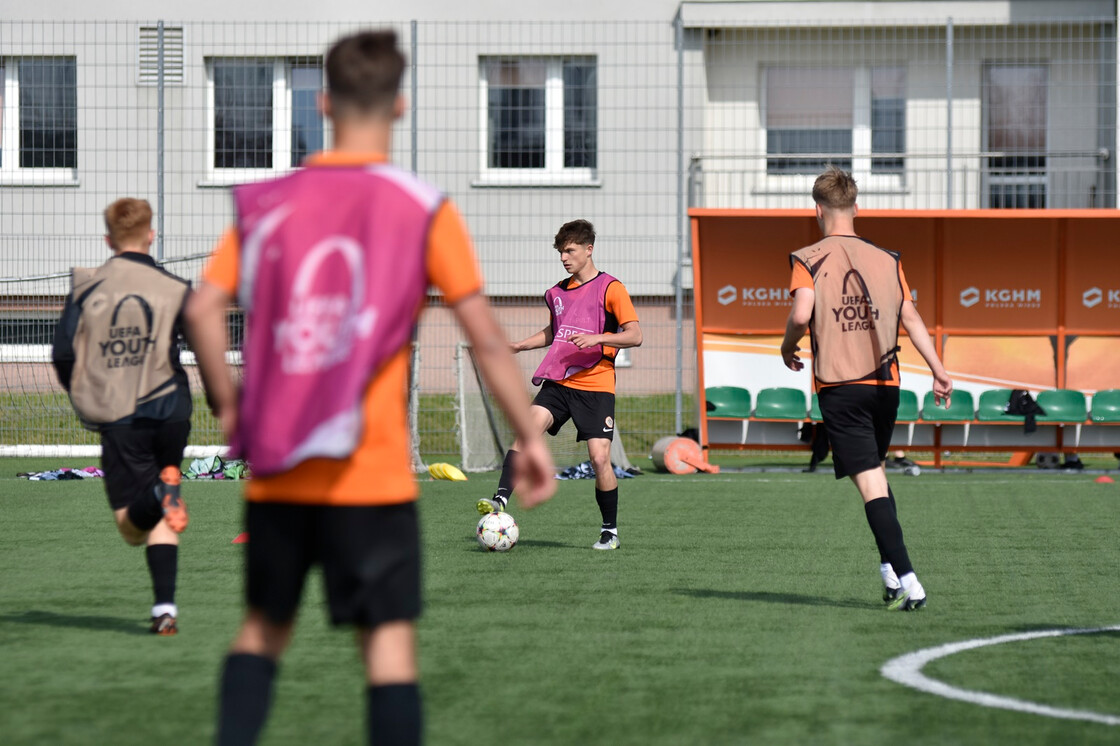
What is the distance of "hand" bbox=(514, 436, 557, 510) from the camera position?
300 cm

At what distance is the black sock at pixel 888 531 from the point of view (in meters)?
6.20

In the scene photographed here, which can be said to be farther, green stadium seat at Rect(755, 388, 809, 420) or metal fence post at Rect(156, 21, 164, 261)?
metal fence post at Rect(156, 21, 164, 261)

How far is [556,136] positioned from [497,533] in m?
11.2

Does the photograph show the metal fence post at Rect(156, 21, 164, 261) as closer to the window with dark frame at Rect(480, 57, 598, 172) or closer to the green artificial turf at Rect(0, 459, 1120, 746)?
the window with dark frame at Rect(480, 57, 598, 172)

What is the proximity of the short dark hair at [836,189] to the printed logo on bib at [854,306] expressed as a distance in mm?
336

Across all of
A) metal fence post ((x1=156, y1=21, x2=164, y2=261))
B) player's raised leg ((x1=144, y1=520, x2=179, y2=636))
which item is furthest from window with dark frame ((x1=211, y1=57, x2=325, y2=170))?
player's raised leg ((x1=144, y1=520, x2=179, y2=636))

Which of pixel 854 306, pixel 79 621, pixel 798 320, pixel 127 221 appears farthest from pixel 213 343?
pixel 854 306

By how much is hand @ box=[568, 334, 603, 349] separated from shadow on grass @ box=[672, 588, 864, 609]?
68.7 inches

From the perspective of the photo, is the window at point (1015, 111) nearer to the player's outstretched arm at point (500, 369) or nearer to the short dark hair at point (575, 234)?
the short dark hair at point (575, 234)

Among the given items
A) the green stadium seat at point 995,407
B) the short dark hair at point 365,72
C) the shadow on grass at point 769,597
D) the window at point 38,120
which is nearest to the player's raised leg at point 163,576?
the shadow on grass at point 769,597

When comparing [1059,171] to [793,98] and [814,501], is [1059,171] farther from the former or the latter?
[814,501]

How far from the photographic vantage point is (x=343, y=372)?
2844 mm

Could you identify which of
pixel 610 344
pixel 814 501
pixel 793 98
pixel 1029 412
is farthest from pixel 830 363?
pixel 793 98

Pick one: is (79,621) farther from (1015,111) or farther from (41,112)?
(1015,111)
